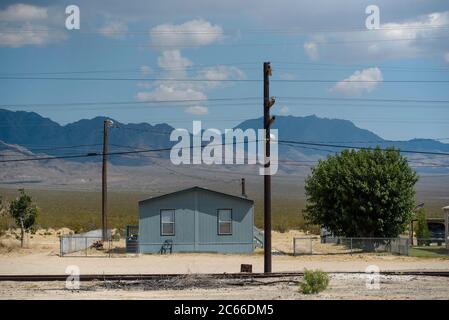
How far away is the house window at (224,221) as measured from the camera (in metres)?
48.1

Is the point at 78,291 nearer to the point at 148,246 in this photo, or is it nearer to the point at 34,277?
the point at 34,277

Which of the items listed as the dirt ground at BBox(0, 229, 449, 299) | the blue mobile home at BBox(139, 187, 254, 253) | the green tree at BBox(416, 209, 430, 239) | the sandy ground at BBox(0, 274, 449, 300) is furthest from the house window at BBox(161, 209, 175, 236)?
the sandy ground at BBox(0, 274, 449, 300)

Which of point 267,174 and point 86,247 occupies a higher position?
point 267,174

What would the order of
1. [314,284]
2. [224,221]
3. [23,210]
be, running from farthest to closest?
[23,210], [224,221], [314,284]

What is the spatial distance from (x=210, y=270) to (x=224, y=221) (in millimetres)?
11479

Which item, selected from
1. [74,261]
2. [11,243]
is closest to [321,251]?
[74,261]

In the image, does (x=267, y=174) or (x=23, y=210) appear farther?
(x=23, y=210)

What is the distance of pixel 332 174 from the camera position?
50344 mm

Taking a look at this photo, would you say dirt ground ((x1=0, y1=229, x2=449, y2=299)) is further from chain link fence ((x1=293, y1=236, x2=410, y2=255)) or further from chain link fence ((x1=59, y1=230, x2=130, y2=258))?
chain link fence ((x1=293, y1=236, x2=410, y2=255))

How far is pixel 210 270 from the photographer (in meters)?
36.7

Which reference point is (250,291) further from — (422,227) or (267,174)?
(422,227)

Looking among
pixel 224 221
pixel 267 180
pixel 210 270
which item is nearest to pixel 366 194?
pixel 224 221

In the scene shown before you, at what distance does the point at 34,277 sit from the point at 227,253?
60.0ft

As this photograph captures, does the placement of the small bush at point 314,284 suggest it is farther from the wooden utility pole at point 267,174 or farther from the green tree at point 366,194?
the green tree at point 366,194
